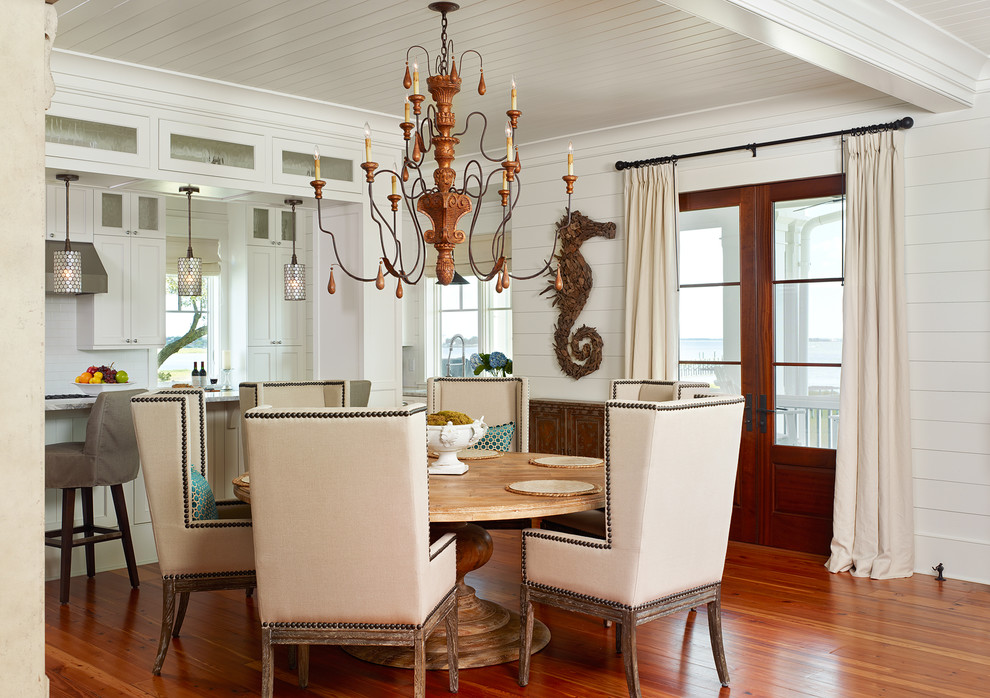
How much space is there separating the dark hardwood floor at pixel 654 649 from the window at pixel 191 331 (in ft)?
13.5

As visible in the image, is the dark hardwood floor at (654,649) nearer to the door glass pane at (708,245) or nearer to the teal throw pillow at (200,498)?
the teal throw pillow at (200,498)

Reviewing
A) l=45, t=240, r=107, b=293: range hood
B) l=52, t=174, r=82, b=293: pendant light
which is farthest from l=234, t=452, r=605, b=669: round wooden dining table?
l=45, t=240, r=107, b=293: range hood

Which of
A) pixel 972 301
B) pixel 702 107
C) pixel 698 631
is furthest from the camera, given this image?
pixel 702 107

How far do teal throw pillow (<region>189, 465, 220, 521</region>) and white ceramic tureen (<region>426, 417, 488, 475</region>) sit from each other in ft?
2.84

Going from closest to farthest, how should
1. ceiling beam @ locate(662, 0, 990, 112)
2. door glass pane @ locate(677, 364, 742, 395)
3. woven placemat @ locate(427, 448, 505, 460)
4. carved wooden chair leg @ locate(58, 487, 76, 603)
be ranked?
1. ceiling beam @ locate(662, 0, 990, 112)
2. woven placemat @ locate(427, 448, 505, 460)
3. carved wooden chair leg @ locate(58, 487, 76, 603)
4. door glass pane @ locate(677, 364, 742, 395)

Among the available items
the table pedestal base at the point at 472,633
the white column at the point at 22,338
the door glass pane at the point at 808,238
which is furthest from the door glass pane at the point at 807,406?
the white column at the point at 22,338

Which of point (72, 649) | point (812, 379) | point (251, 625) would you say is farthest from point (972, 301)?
point (72, 649)

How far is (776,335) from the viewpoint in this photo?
5.23 meters

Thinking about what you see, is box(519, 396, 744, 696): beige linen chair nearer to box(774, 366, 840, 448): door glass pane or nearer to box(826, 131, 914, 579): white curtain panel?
box(826, 131, 914, 579): white curtain panel

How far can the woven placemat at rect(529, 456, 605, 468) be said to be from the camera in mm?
3615

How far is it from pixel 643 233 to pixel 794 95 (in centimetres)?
123

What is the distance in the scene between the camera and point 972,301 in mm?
4488

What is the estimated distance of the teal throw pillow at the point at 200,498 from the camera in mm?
3234

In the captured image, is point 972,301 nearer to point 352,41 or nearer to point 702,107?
point 702,107
